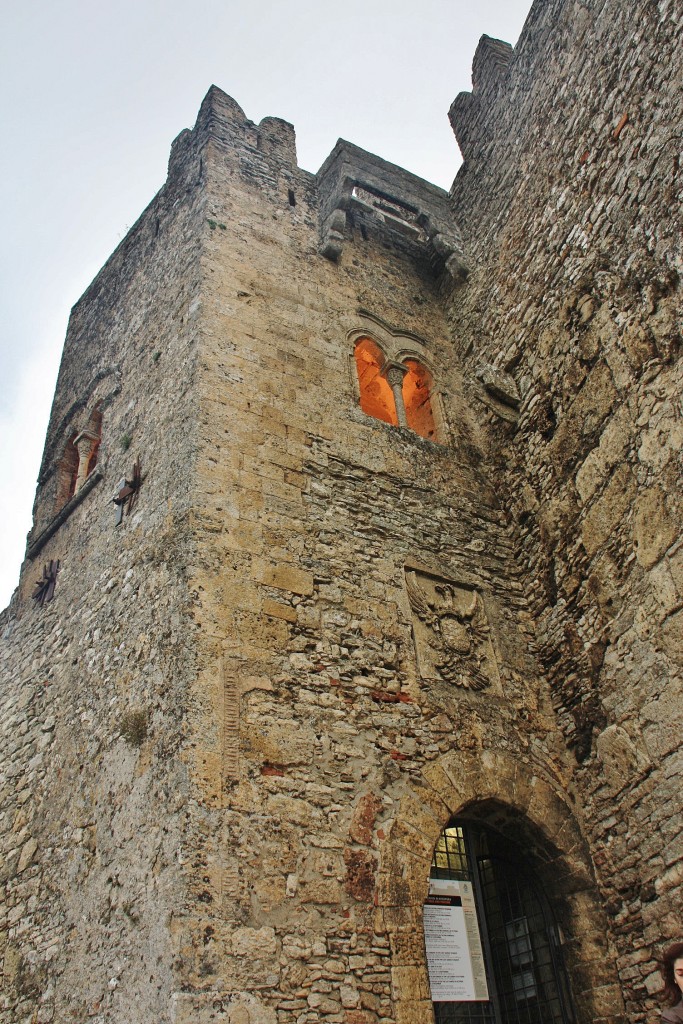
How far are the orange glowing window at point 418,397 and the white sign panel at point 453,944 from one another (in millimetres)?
4168

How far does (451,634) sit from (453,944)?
2.04 m

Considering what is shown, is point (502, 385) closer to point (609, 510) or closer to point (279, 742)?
point (609, 510)

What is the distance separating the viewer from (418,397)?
779 centimetres

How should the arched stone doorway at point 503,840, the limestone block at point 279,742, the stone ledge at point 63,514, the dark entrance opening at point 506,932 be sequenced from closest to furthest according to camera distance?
the arched stone doorway at point 503,840
the limestone block at point 279,742
the dark entrance opening at point 506,932
the stone ledge at point 63,514

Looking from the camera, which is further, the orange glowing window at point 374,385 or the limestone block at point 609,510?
the orange glowing window at point 374,385

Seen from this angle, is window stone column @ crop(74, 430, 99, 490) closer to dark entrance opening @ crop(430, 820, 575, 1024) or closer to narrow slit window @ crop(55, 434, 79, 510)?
narrow slit window @ crop(55, 434, 79, 510)

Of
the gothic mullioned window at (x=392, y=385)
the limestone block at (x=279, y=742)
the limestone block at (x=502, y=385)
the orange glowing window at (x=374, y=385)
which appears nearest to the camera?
the limestone block at (x=279, y=742)

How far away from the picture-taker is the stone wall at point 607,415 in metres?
4.70

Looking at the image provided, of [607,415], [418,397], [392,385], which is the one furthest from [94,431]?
[607,415]

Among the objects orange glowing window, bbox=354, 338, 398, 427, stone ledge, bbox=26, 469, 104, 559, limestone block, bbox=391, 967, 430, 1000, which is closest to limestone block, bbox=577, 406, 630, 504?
orange glowing window, bbox=354, 338, 398, 427

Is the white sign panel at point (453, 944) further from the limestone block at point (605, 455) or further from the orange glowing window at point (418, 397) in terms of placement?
the orange glowing window at point (418, 397)

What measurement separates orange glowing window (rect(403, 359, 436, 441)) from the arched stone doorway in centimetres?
353

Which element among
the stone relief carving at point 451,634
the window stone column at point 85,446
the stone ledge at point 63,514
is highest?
the window stone column at point 85,446

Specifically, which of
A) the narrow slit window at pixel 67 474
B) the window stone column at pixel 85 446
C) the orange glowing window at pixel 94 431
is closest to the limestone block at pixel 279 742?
the orange glowing window at pixel 94 431
